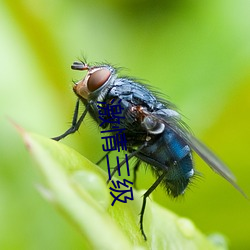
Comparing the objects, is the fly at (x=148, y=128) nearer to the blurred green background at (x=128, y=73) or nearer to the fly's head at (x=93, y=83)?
the fly's head at (x=93, y=83)

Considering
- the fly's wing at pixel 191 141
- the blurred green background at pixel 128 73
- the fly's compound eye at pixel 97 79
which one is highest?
the fly's compound eye at pixel 97 79

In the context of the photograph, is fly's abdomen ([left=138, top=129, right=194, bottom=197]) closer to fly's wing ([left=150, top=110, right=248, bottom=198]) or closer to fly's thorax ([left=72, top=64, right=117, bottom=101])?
fly's wing ([left=150, top=110, right=248, bottom=198])

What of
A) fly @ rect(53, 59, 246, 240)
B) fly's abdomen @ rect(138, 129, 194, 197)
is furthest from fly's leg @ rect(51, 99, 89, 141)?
fly's abdomen @ rect(138, 129, 194, 197)

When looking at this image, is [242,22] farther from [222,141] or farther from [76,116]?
[76,116]

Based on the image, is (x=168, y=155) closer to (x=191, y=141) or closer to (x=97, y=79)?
(x=191, y=141)

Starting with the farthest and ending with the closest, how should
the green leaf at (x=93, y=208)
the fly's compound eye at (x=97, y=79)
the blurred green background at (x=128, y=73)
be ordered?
the blurred green background at (x=128, y=73)
the fly's compound eye at (x=97, y=79)
the green leaf at (x=93, y=208)

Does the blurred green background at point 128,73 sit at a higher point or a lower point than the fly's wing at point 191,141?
lower

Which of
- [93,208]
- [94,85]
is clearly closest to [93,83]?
Result: [94,85]

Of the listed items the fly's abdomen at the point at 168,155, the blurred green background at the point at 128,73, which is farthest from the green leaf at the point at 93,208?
the blurred green background at the point at 128,73
